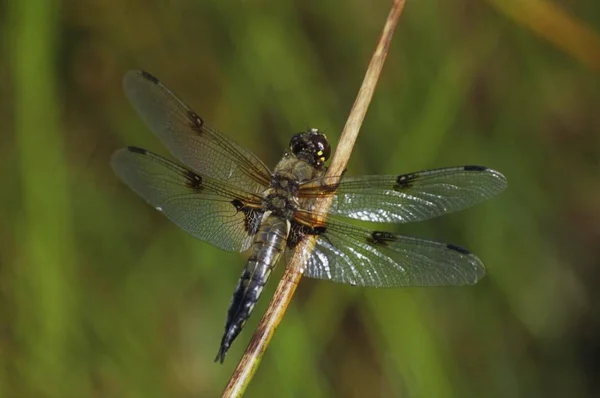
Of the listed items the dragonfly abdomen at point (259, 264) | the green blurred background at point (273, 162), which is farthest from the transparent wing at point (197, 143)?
the green blurred background at point (273, 162)

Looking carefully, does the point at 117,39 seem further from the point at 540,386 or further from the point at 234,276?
the point at 540,386

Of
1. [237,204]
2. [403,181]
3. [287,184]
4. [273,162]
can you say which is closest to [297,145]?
[287,184]

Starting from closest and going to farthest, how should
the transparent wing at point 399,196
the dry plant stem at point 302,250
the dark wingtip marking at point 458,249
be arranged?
the dry plant stem at point 302,250
the dark wingtip marking at point 458,249
the transparent wing at point 399,196

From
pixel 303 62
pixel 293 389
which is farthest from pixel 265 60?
pixel 293 389

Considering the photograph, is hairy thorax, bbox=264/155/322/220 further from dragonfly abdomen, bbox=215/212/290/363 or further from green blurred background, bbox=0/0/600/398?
green blurred background, bbox=0/0/600/398

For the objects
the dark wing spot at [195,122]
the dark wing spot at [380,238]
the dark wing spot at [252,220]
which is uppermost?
the dark wing spot at [195,122]

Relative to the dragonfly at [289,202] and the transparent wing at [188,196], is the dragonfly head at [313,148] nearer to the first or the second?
the dragonfly at [289,202]

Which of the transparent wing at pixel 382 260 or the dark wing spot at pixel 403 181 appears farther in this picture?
the dark wing spot at pixel 403 181
